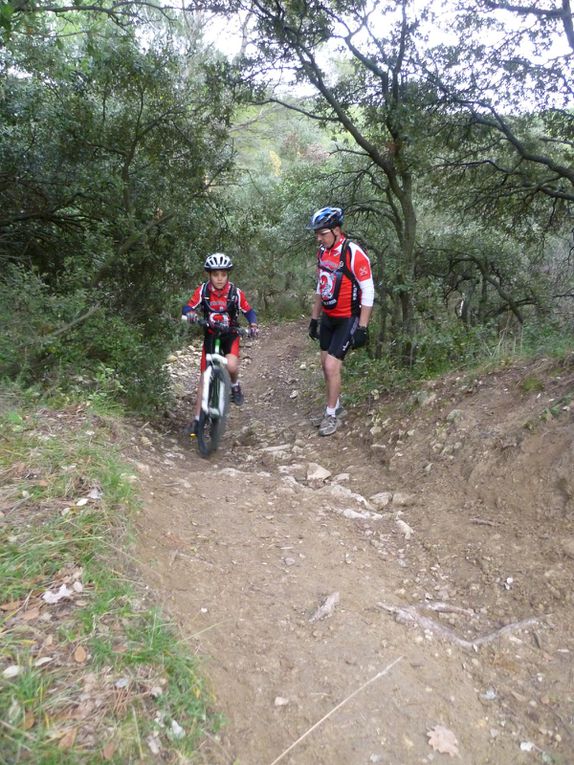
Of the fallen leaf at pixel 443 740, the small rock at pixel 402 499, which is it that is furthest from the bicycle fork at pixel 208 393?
the fallen leaf at pixel 443 740

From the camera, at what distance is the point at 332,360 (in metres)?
5.54

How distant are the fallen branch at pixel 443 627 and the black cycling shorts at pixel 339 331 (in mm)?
3139

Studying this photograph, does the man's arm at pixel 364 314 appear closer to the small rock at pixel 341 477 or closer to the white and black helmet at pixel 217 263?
the white and black helmet at pixel 217 263

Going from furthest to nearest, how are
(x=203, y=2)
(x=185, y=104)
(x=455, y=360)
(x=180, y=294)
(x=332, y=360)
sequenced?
(x=180, y=294)
(x=185, y=104)
(x=203, y=2)
(x=455, y=360)
(x=332, y=360)

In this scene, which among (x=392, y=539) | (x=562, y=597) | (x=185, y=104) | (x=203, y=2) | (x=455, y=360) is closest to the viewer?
(x=562, y=597)

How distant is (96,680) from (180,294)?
671 centimetres

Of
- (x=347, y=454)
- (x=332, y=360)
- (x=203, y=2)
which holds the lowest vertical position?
(x=347, y=454)

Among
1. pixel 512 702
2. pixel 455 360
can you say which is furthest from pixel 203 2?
pixel 512 702

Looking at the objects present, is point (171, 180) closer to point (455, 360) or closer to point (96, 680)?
point (455, 360)

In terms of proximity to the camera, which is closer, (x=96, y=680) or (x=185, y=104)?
(x=96, y=680)

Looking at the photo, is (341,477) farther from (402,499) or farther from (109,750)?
(109,750)

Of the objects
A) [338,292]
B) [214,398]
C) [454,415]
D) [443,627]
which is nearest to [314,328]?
[338,292]

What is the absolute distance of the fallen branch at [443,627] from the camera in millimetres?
2512

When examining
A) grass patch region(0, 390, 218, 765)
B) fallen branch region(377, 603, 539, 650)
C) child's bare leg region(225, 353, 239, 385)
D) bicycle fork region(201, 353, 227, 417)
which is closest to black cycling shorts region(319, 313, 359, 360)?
child's bare leg region(225, 353, 239, 385)
